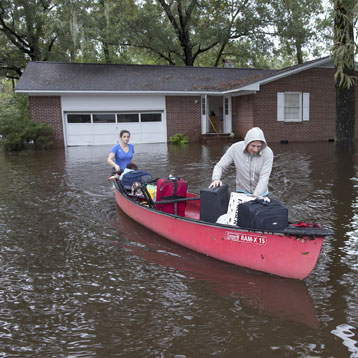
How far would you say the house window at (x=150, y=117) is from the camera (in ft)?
76.0

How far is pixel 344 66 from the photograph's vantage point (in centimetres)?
1493

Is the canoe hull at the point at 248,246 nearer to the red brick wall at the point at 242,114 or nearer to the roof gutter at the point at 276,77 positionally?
the roof gutter at the point at 276,77

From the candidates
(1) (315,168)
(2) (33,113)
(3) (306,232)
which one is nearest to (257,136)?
(3) (306,232)

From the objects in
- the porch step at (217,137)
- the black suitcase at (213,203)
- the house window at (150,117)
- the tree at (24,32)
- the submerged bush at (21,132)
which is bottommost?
the black suitcase at (213,203)

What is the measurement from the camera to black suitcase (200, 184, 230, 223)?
17.0ft

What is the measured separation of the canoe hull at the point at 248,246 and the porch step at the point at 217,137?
18.0m

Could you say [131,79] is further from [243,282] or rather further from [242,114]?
[243,282]

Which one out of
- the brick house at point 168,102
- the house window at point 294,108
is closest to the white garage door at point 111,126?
the brick house at point 168,102

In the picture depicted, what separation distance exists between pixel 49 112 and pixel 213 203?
712 inches

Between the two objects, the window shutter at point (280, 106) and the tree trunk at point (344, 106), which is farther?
the window shutter at point (280, 106)

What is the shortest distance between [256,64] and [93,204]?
95.0 feet

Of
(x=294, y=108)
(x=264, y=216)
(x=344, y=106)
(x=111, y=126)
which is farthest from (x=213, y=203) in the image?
(x=294, y=108)

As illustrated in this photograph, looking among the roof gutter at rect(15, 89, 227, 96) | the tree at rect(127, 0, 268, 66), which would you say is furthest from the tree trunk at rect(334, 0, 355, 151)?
the tree at rect(127, 0, 268, 66)

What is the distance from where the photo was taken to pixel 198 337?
3354 mm
